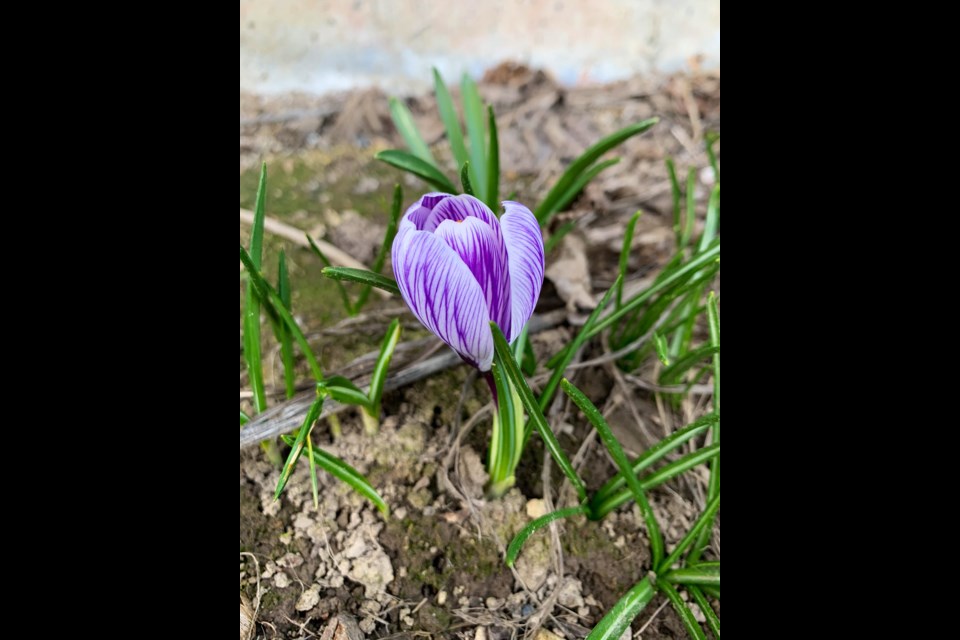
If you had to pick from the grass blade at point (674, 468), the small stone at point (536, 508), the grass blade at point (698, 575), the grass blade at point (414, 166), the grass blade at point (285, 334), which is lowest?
the grass blade at point (698, 575)

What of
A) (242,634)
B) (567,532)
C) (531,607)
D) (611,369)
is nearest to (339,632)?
(242,634)

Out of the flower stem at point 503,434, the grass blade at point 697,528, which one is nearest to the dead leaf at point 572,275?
the flower stem at point 503,434

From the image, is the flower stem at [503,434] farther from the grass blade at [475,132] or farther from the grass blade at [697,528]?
the grass blade at [475,132]

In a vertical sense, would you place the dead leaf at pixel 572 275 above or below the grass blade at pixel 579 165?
below

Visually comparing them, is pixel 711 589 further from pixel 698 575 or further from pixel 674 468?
pixel 674 468

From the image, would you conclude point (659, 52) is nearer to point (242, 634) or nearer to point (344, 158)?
point (344, 158)
